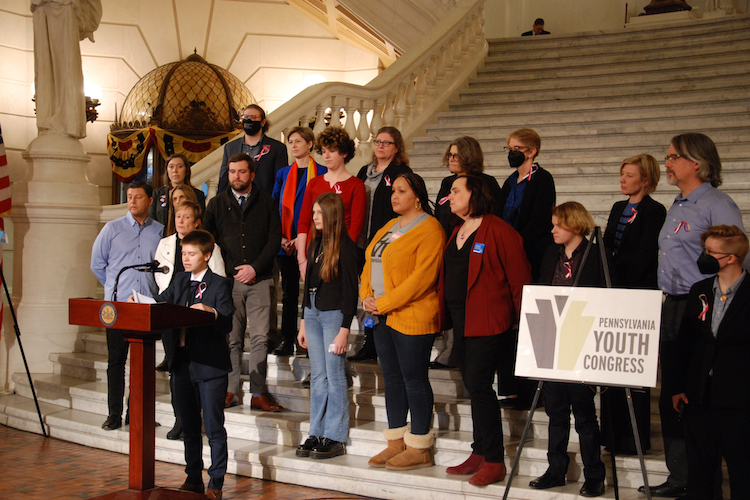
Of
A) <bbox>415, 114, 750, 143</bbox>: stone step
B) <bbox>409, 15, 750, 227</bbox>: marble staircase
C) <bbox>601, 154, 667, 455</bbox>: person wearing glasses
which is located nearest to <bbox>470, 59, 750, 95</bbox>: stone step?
<bbox>409, 15, 750, 227</bbox>: marble staircase

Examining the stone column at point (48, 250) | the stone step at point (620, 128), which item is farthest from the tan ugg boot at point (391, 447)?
the stone step at point (620, 128)

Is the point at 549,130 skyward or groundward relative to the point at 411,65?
groundward

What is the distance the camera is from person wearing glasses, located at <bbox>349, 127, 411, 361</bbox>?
4754mm

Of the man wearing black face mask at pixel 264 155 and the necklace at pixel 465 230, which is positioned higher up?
the man wearing black face mask at pixel 264 155

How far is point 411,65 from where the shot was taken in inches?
316

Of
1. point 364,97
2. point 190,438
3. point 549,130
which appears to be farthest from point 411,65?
point 190,438

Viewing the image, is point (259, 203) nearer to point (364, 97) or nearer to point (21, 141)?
point (364, 97)

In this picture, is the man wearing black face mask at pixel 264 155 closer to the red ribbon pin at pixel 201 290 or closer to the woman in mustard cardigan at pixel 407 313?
the woman in mustard cardigan at pixel 407 313

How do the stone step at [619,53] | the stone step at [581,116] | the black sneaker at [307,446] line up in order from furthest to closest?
the stone step at [619,53], the stone step at [581,116], the black sneaker at [307,446]

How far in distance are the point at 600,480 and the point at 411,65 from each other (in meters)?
5.41

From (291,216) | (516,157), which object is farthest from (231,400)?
(516,157)

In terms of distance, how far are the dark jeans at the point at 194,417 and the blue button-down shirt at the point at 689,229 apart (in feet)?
7.64

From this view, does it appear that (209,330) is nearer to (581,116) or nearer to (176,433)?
(176,433)

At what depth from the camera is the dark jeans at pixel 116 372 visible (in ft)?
17.0
